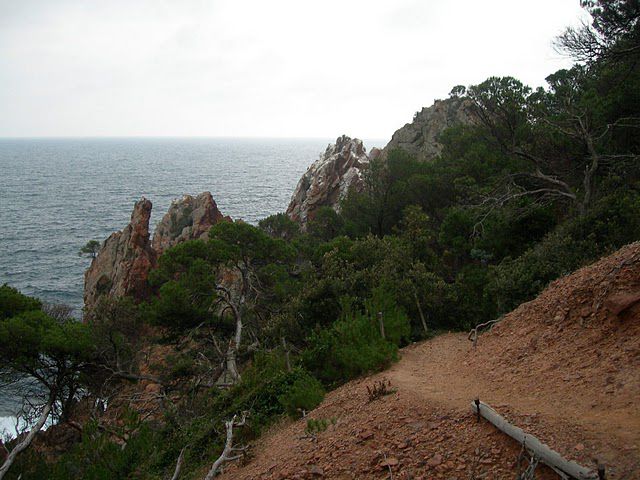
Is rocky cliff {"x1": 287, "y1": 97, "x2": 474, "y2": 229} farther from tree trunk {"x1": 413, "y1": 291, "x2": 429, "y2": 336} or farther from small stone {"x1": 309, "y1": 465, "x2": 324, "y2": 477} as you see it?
small stone {"x1": 309, "y1": 465, "x2": 324, "y2": 477}

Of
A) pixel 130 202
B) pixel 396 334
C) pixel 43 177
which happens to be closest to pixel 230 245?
pixel 396 334

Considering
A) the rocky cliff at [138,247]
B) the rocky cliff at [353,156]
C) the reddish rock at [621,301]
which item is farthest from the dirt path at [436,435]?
the rocky cliff at [353,156]

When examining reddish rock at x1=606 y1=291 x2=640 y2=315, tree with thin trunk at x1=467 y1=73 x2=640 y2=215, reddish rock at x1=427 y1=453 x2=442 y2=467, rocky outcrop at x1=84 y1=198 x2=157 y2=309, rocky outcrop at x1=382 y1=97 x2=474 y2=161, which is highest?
rocky outcrop at x1=382 y1=97 x2=474 y2=161

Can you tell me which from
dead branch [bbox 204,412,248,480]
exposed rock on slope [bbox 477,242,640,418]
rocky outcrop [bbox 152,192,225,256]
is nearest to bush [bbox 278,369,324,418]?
dead branch [bbox 204,412,248,480]

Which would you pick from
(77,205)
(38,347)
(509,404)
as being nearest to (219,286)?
(38,347)

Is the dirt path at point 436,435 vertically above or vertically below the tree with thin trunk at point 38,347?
above

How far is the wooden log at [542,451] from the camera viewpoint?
4.64 m

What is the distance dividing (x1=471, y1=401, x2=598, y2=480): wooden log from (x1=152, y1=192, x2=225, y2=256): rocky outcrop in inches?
1279

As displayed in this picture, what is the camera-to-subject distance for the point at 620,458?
484 cm

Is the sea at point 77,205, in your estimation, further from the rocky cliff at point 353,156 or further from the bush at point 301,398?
the bush at point 301,398

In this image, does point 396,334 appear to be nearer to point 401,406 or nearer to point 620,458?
point 401,406

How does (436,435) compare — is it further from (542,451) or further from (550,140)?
(550,140)

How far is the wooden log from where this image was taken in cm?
464

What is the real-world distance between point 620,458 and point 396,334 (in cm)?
877
